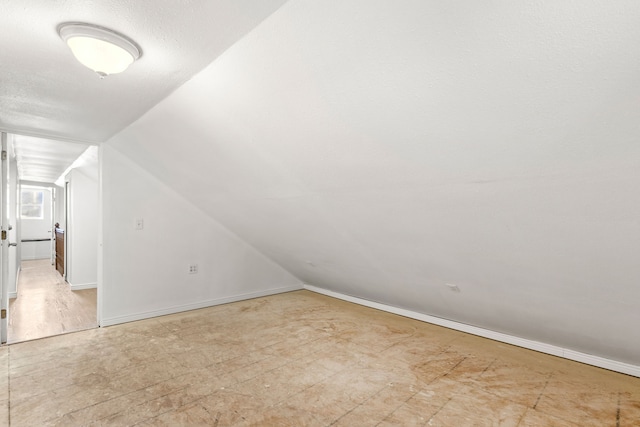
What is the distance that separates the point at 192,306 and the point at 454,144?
12.0 feet

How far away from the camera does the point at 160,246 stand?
12.8 feet

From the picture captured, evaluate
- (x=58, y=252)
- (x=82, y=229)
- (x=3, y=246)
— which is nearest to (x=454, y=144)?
(x=3, y=246)

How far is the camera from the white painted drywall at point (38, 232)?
8469mm

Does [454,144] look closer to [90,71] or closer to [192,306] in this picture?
[90,71]

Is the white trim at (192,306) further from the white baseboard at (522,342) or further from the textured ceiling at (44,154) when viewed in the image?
the textured ceiling at (44,154)

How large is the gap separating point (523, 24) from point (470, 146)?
0.60 metres

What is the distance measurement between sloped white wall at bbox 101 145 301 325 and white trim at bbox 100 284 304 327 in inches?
0.4

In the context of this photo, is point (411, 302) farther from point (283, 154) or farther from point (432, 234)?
point (283, 154)

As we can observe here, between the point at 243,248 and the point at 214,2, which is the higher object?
the point at 214,2

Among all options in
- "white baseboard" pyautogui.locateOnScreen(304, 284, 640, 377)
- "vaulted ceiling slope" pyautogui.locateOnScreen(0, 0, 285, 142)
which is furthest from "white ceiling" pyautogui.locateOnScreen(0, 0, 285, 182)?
"white baseboard" pyautogui.locateOnScreen(304, 284, 640, 377)

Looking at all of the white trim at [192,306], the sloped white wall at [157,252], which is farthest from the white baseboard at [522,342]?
the sloped white wall at [157,252]

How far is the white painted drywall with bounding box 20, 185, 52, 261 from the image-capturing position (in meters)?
8.47

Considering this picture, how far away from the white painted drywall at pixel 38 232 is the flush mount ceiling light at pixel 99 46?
369 inches

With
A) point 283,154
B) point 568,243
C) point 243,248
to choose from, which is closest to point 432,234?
point 568,243
